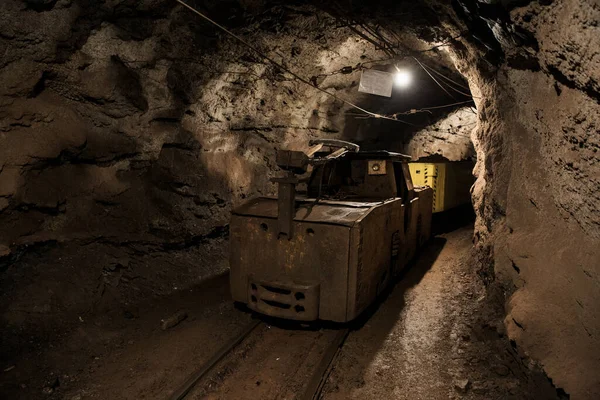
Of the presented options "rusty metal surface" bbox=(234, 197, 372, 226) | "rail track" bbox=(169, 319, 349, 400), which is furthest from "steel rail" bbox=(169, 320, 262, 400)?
"rusty metal surface" bbox=(234, 197, 372, 226)

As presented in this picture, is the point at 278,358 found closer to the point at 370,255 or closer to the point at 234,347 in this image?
the point at 234,347

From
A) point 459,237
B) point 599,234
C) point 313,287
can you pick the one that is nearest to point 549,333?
point 599,234

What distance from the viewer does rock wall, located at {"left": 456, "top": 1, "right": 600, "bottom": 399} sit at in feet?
9.92

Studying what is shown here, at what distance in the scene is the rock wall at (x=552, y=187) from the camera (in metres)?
3.02

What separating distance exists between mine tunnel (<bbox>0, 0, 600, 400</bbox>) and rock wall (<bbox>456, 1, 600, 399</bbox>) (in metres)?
0.02

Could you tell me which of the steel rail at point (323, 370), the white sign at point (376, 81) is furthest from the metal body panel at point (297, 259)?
the white sign at point (376, 81)

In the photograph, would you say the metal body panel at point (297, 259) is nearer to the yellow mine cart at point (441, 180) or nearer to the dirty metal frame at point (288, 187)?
the dirty metal frame at point (288, 187)

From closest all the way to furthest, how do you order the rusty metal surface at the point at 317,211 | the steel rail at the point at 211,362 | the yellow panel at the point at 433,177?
the steel rail at the point at 211,362, the rusty metal surface at the point at 317,211, the yellow panel at the point at 433,177

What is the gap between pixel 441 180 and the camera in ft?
36.0

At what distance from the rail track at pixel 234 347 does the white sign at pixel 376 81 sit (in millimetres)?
5658

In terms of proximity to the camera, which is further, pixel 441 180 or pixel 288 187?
pixel 441 180

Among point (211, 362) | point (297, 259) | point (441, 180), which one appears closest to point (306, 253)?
point (297, 259)

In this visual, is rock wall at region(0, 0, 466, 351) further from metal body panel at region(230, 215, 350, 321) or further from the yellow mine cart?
the yellow mine cart

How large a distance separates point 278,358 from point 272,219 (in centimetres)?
159
